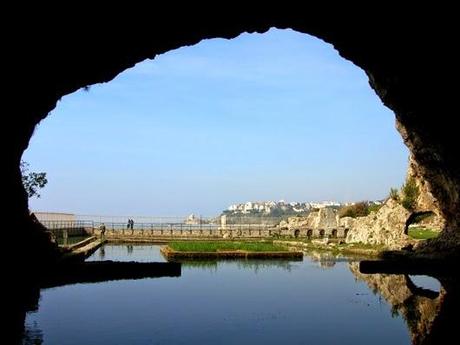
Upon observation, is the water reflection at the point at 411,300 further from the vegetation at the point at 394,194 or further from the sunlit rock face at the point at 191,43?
the vegetation at the point at 394,194

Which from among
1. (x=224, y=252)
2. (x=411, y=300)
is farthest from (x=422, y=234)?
(x=411, y=300)


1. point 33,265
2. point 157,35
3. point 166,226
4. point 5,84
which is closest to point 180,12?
point 157,35

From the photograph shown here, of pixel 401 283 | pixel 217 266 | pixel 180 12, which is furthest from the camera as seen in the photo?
pixel 217 266

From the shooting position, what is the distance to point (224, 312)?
14875 mm

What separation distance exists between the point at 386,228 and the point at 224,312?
2907cm

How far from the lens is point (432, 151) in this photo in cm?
2870

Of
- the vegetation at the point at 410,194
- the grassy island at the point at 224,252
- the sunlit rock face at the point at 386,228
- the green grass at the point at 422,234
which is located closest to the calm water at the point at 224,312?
the grassy island at the point at 224,252

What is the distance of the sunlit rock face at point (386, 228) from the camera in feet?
129

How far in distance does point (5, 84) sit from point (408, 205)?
117ft

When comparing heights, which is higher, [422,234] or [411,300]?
[422,234]

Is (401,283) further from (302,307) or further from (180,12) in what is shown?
(180,12)

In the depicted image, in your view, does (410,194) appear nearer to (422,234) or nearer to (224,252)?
(422,234)

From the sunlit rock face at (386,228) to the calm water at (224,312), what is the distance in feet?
55.3

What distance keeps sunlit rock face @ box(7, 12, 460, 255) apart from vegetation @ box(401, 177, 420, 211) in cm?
1681
